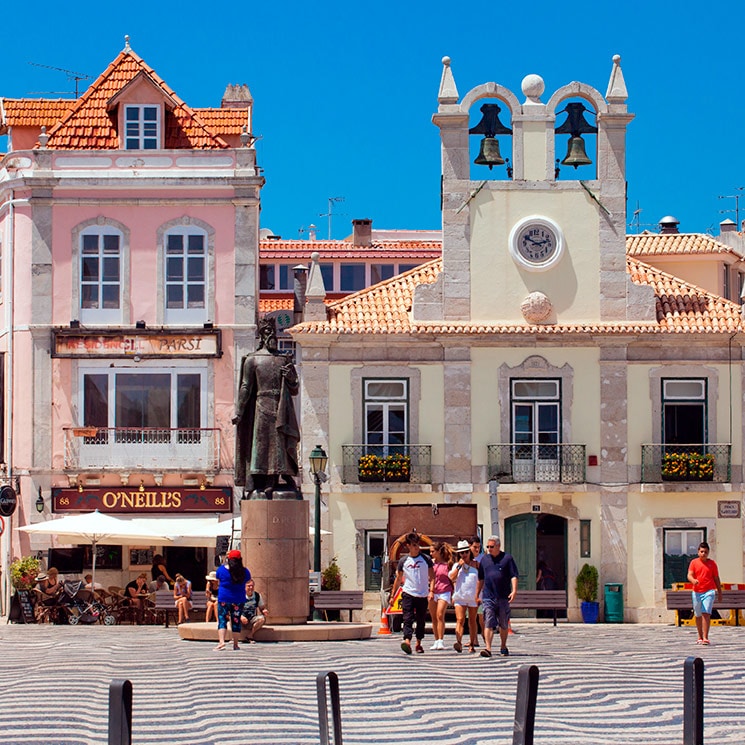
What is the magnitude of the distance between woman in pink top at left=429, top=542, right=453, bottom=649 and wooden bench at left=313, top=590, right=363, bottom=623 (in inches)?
289

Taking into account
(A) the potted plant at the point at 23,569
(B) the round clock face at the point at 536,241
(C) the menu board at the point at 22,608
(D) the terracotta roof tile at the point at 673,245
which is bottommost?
(C) the menu board at the point at 22,608

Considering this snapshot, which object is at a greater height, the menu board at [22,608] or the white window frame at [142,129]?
the white window frame at [142,129]

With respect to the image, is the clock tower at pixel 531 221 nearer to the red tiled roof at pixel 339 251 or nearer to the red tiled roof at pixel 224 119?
the red tiled roof at pixel 224 119

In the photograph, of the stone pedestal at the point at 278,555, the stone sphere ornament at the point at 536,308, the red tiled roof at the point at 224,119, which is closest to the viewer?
the stone pedestal at the point at 278,555

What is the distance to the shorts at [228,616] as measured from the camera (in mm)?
22812

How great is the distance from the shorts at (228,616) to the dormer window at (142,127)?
19037mm

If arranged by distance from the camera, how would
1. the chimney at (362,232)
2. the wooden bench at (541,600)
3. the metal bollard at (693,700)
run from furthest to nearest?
1. the chimney at (362,232)
2. the wooden bench at (541,600)
3. the metal bollard at (693,700)

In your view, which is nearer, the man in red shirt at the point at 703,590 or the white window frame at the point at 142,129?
the man in red shirt at the point at 703,590

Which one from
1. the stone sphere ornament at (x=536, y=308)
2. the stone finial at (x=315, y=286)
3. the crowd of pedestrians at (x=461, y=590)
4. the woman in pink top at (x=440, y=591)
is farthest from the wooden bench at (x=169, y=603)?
the stone sphere ornament at (x=536, y=308)

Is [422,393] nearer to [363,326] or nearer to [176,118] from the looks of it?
[363,326]

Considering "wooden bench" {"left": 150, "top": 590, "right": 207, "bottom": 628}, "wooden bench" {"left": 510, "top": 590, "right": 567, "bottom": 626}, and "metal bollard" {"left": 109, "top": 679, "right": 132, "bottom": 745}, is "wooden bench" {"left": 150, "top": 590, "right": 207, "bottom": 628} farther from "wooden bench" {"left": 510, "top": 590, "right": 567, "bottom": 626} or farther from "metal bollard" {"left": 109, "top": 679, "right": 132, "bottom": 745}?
"metal bollard" {"left": 109, "top": 679, "right": 132, "bottom": 745}

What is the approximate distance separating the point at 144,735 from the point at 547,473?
25111 millimetres

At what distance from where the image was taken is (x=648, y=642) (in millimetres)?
26562

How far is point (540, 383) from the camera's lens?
39125 mm
